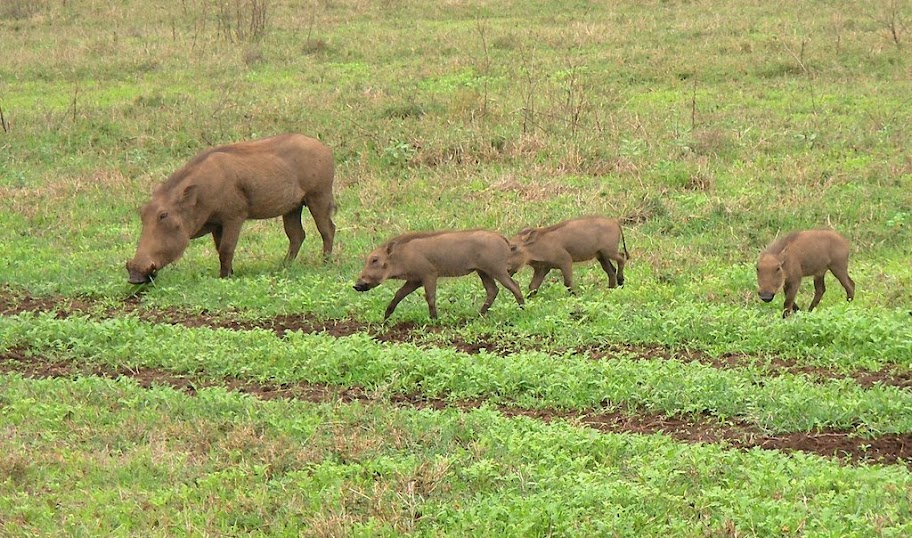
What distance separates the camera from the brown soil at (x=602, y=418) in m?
5.87

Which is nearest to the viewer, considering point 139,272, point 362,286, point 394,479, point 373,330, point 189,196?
point 394,479

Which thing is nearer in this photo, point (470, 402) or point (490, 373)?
point (470, 402)

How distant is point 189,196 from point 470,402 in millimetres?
4440

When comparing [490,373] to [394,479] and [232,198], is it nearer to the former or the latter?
[394,479]

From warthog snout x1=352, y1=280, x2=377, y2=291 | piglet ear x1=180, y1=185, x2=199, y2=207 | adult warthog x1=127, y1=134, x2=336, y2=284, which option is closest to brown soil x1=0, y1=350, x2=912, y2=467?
warthog snout x1=352, y1=280, x2=377, y2=291

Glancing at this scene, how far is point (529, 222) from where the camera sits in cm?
1120

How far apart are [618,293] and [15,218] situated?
6796mm

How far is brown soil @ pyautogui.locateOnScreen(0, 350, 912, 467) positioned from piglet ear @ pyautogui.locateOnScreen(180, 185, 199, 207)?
256 cm

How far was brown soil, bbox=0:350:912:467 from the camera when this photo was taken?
19.3 ft

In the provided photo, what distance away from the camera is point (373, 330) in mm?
8594

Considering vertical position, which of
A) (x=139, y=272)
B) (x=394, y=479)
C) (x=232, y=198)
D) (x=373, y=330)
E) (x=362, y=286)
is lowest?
(x=139, y=272)

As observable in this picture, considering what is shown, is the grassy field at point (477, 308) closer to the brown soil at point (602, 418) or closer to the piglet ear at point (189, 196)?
the brown soil at point (602, 418)

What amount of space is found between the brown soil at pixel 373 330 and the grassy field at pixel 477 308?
0.03 metres

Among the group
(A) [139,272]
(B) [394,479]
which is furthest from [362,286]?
(B) [394,479]
